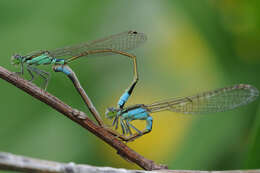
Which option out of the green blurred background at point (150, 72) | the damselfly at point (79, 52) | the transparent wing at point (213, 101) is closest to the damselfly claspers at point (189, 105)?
the transparent wing at point (213, 101)

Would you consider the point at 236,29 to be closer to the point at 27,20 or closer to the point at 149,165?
the point at 149,165

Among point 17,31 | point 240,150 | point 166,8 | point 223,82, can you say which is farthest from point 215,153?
point 17,31

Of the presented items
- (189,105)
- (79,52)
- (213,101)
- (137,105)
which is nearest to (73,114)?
(137,105)

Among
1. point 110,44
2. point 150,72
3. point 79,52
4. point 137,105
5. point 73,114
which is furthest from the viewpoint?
point 150,72

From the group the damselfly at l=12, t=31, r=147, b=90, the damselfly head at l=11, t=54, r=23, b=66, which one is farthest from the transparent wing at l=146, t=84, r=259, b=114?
the damselfly head at l=11, t=54, r=23, b=66

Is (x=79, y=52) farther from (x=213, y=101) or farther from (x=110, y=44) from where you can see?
(x=213, y=101)

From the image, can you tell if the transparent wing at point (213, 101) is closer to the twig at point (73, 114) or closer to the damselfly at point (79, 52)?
the damselfly at point (79, 52)
